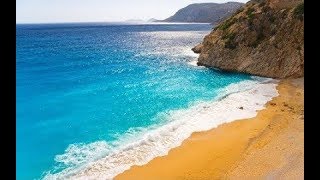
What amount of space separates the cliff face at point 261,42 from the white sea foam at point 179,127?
3.69 meters

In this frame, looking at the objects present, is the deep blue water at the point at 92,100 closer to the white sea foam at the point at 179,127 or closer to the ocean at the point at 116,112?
the ocean at the point at 116,112

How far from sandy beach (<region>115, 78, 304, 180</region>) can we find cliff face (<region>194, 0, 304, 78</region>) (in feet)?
49.5

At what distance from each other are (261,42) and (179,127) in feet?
75.4

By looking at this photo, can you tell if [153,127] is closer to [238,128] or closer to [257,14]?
[238,128]

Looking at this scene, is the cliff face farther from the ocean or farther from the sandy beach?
the sandy beach

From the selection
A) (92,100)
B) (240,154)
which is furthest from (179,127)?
(92,100)

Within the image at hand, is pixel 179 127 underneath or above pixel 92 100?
underneath

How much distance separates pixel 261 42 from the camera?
41.1 meters

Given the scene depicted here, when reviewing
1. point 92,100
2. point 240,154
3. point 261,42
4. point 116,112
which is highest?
point 261,42

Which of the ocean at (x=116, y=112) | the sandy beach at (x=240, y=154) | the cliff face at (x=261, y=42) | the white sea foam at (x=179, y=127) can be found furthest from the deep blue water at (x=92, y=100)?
the sandy beach at (x=240, y=154)

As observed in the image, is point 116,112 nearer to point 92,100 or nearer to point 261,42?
point 92,100

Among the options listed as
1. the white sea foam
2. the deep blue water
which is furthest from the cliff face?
the white sea foam

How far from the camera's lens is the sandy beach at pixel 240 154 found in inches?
605

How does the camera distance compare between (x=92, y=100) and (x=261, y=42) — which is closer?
(x=92, y=100)
